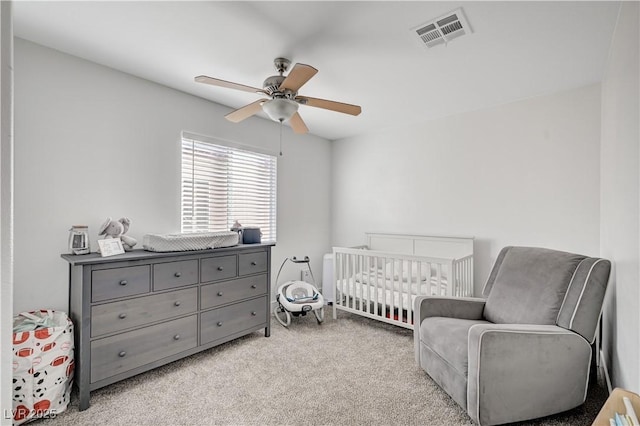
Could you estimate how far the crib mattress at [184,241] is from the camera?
89.9 inches

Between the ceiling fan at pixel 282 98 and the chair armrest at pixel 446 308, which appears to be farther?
the chair armrest at pixel 446 308

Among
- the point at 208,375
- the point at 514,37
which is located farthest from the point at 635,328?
the point at 208,375

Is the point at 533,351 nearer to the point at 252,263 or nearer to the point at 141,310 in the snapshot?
the point at 252,263

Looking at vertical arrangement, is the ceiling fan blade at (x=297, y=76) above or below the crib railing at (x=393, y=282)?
above

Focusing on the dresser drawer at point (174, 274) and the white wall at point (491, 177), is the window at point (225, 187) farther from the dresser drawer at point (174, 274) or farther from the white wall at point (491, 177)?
the white wall at point (491, 177)

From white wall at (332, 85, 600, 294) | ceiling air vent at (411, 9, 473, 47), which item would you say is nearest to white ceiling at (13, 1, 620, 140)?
ceiling air vent at (411, 9, 473, 47)

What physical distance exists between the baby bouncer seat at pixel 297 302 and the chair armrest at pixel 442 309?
122 centimetres

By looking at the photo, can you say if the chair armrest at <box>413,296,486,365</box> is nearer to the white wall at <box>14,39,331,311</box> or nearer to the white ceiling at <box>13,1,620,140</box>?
the white ceiling at <box>13,1,620,140</box>

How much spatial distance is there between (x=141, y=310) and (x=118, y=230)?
615 mm

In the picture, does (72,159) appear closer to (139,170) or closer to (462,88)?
(139,170)

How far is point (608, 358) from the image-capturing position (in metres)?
2.09

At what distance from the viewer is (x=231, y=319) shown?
2686 mm

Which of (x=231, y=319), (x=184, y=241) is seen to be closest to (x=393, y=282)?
(x=231, y=319)

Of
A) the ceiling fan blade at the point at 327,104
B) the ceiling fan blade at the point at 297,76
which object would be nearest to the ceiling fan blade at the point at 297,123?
the ceiling fan blade at the point at 327,104
